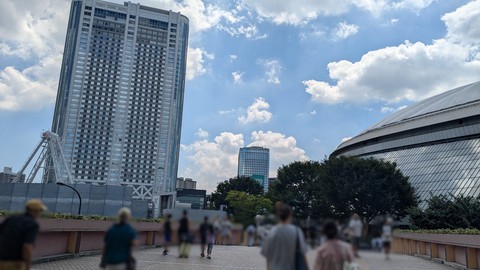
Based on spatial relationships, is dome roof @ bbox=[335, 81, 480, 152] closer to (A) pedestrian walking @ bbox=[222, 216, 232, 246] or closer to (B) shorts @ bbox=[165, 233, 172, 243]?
(A) pedestrian walking @ bbox=[222, 216, 232, 246]

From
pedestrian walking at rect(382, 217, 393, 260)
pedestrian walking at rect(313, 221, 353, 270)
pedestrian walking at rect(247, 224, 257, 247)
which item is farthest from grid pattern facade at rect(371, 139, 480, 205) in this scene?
pedestrian walking at rect(247, 224, 257, 247)

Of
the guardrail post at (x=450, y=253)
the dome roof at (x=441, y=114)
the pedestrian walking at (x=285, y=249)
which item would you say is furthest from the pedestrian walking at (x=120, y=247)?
the dome roof at (x=441, y=114)

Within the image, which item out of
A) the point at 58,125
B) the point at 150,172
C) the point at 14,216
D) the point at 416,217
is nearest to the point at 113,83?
the point at 58,125

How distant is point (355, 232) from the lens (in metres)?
6.05

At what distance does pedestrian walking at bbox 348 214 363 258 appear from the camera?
6016mm

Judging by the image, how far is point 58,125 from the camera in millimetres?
174750

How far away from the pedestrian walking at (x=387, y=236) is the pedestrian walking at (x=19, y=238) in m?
5.04

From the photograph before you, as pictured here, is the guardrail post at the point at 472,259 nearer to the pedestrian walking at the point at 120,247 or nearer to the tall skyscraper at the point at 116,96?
the pedestrian walking at the point at 120,247

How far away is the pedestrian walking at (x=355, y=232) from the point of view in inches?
237

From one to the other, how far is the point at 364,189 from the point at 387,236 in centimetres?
3267

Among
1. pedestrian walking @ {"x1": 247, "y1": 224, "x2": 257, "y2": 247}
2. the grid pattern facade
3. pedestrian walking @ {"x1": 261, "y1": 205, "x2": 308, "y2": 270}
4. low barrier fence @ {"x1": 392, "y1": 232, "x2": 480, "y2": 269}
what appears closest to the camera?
pedestrian walking @ {"x1": 261, "y1": 205, "x2": 308, "y2": 270}

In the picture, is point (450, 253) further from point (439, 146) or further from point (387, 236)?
point (439, 146)

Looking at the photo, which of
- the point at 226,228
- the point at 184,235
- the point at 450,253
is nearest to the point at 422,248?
the point at 450,253

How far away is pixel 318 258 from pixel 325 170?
43567 mm
